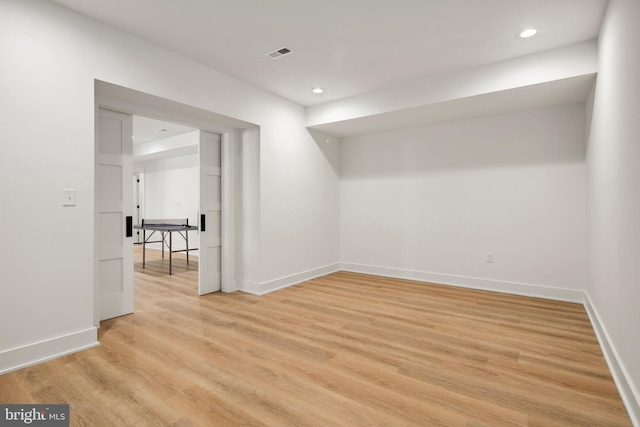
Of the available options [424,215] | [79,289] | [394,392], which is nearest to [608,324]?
[394,392]

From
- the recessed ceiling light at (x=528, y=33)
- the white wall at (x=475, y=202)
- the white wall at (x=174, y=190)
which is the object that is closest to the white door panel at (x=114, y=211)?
the white wall at (x=475, y=202)

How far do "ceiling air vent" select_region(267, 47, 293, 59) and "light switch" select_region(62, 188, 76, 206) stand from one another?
7.00ft

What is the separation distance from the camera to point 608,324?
2.37 m

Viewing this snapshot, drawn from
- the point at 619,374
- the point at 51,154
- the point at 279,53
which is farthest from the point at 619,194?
the point at 51,154

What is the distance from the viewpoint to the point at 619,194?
2014mm

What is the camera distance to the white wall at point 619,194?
1670 millimetres

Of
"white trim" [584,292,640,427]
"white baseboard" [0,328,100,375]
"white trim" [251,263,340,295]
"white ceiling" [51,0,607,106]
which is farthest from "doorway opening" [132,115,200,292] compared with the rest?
"white trim" [584,292,640,427]

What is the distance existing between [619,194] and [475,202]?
2.41 meters

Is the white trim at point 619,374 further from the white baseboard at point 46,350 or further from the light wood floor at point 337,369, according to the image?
the white baseboard at point 46,350

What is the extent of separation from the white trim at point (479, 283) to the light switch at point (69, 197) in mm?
4060

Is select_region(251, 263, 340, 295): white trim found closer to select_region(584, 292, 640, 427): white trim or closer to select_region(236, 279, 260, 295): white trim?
select_region(236, 279, 260, 295): white trim

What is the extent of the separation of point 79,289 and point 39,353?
0.48 m

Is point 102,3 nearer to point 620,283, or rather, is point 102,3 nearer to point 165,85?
point 165,85

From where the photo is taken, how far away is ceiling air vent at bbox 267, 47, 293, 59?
311 centimetres
